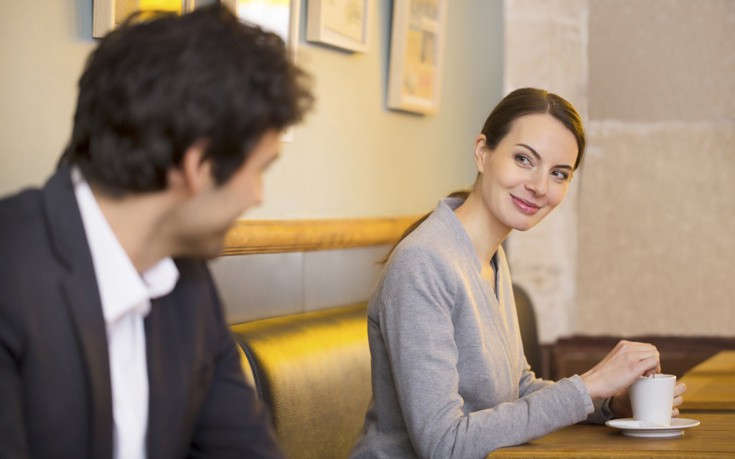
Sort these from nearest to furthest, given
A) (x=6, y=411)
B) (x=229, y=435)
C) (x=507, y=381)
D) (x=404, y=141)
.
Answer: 1. (x=6, y=411)
2. (x=229, y=435)
3. (x=507, y=381)
4. (x=404, y=141)

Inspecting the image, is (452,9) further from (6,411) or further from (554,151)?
(6,411)

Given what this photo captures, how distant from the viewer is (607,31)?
411cm

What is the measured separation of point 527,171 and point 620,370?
46 cm

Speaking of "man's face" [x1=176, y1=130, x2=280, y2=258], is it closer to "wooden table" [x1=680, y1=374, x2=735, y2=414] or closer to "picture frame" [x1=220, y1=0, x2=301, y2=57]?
"picture frame" [x1=220, y1=0, x2=301, y2=57]

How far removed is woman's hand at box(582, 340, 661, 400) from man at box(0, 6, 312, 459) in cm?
92

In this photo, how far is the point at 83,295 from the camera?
3.83 feet

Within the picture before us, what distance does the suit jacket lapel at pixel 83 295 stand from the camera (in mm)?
1162

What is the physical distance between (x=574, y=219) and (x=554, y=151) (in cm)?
189

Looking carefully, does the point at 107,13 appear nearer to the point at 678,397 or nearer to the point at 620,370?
the point at 620,370

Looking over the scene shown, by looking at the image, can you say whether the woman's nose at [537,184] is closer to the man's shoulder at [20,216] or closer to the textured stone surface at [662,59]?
the man's shoulder at [20,216]

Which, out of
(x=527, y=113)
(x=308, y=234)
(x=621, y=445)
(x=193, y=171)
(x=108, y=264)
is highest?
(x=527, y=113)

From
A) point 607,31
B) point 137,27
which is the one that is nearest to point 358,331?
point 137,27

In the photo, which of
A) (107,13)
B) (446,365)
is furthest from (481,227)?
(107,13)

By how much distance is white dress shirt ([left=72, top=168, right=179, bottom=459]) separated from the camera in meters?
1.21
